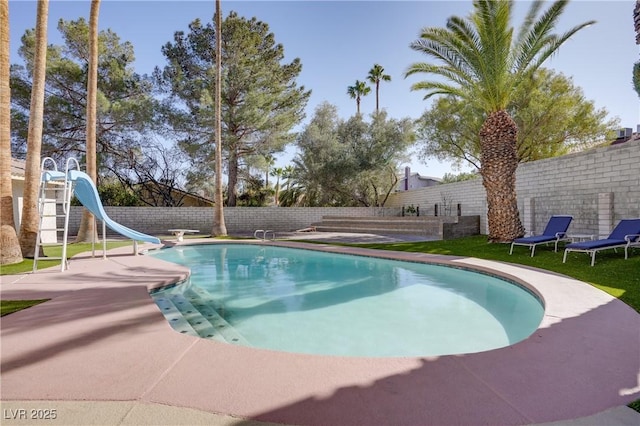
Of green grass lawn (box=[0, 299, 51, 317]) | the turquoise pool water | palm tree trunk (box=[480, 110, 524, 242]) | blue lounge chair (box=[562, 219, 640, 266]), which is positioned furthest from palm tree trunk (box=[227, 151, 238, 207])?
blue lounge chair (box=[562, 219, 640, 266])

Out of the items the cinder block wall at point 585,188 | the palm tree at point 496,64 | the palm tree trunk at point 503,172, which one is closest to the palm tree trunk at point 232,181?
the palm tree at point 496,64

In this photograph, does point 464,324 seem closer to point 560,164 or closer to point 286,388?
point 286,388

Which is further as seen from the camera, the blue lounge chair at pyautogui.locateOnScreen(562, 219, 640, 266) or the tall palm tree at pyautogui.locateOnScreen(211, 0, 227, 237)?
the tall palm tree at pyautogui.locateOnScreen(211, 0, 227, 237)

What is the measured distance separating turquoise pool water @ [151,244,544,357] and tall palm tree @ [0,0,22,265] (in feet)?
13.9

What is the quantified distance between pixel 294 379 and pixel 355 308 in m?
3.62

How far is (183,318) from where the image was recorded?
532 centimetres

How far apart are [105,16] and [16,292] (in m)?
18.4

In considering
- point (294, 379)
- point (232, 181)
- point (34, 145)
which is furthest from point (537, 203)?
point (232, 181)

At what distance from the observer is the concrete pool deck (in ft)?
7.31

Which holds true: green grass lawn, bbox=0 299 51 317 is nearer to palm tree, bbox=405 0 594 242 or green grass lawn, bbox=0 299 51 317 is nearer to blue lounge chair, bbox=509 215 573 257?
blue lounge chair, bbox=509 215 573 257

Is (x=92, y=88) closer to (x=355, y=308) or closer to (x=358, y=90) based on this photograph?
(x=355, y=308)

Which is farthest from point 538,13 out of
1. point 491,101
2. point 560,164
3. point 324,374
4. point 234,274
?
point 324,374

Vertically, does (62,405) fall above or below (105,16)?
below

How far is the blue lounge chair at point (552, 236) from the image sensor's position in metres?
9.66
